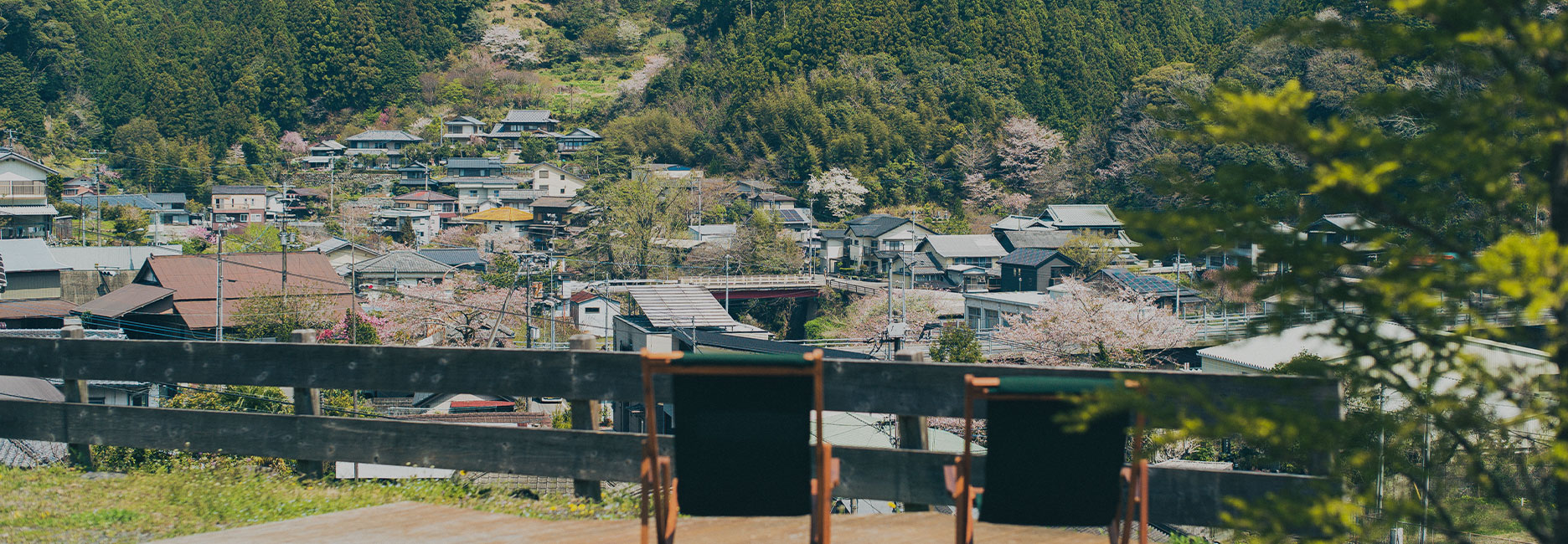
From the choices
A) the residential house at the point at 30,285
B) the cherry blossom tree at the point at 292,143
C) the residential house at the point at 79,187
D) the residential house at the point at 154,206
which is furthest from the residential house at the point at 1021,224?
the cherry blossom tree at the point at 292,143

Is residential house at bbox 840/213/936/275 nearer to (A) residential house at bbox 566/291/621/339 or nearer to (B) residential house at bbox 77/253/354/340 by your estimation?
(A) residential house at bbox 566/291/621/339

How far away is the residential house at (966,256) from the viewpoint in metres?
31.2

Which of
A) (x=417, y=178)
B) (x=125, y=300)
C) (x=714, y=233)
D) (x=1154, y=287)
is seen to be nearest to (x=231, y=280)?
(x=125, y=300)

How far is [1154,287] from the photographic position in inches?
968

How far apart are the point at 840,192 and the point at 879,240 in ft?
22.1

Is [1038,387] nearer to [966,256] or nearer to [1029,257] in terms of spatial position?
[1029,257]

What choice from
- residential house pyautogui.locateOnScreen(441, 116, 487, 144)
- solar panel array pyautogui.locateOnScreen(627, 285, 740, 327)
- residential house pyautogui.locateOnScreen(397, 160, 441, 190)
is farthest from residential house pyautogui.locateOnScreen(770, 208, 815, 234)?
residential house pyautogui.locateOnScreen(441, 116, 487, 144)

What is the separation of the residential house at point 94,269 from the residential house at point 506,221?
14.0m

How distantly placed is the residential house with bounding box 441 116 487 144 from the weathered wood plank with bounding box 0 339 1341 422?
161 feet

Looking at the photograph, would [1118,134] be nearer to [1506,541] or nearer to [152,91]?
[1506,541]

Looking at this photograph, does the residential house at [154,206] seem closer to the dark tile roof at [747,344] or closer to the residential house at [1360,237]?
the dark tile roof at [747,344]

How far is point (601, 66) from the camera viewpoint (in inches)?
2525

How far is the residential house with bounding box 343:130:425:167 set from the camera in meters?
47.9

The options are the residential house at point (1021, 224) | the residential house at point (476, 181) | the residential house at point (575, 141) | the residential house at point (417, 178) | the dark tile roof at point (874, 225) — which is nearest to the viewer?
the dark tile roof at point (874, 225)
